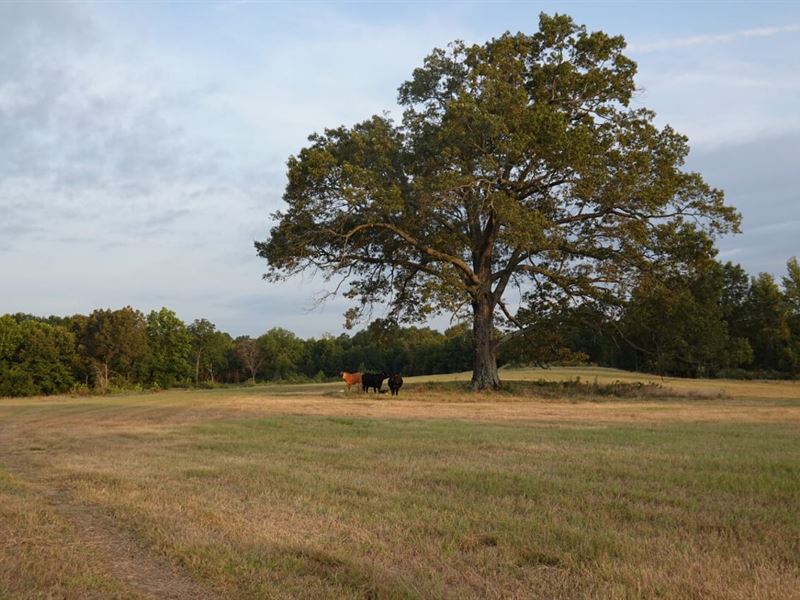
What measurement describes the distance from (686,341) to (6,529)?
30.6 m

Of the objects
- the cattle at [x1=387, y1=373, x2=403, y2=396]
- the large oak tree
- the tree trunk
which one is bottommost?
the cattle at [x1=387, y1=373, x2=403, y2=396]

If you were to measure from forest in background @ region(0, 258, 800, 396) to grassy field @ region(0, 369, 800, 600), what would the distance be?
1780 centimetres

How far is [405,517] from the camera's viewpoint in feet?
19.8

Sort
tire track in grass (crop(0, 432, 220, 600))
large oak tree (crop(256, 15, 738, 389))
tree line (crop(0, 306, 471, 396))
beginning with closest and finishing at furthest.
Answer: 1. tire track in grass (crop(0, 432, 220, 600))
2. large oak tree (crop(256, 15, 738, 389))
3. tree line (crop(0, 306, 471, 396))

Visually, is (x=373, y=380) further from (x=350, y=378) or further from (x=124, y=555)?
(x=124, y=555)

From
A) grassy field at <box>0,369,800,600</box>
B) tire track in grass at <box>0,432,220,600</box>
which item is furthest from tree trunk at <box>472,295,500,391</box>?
tire track in grass at <box>0,432,220,600</box>

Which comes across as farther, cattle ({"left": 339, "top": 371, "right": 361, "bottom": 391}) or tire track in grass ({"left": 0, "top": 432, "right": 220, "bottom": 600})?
cattle ({"left": 339, "top": 371, "right": 361, "bottom": 391})

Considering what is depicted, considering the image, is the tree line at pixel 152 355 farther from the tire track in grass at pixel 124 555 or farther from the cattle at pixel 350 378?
the tire track in grass at pixel 124 555

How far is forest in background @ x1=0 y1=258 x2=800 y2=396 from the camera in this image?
30.3 meters

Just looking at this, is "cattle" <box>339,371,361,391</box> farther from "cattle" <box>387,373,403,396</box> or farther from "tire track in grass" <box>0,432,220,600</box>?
"tire track in grass" <box>0,432,220,600</box>

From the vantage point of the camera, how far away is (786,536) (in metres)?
5.39

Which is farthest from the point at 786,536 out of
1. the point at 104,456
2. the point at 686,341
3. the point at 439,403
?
the point at 686,341

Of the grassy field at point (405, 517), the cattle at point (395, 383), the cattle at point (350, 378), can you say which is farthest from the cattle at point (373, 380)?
the grassy field at point (405, 517)

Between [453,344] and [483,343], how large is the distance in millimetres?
62686
